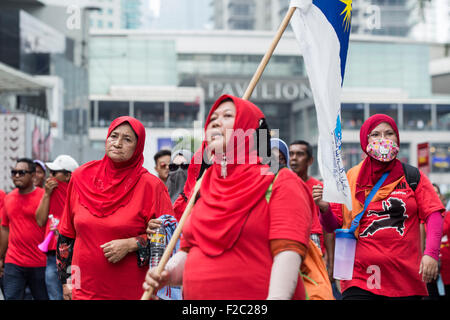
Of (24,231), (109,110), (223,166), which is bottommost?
(24,231)

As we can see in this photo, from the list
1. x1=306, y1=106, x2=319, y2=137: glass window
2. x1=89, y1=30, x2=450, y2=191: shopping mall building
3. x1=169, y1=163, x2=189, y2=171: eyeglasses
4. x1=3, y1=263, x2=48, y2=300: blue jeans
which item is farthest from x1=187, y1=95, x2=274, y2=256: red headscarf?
x1=306, y1=106, x2=319, y2=137: glass window

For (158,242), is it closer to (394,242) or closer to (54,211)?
(394,242)

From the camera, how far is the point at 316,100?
3859 mm

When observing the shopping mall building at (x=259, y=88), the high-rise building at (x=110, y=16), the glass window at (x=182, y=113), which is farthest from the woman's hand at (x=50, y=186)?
the high-rise building at (x=110, y=16)

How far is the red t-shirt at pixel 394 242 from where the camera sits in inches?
193

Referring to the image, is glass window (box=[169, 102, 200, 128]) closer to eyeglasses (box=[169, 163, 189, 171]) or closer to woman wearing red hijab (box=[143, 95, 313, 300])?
eyeglasses (box=[169, 163, 189, 171])

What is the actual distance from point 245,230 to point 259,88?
7948cm

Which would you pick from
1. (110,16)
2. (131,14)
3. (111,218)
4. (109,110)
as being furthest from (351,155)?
(131,14)

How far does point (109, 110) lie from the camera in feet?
228

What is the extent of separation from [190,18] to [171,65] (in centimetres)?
12832

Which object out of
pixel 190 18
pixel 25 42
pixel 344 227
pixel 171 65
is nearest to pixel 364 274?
pixel 344 227

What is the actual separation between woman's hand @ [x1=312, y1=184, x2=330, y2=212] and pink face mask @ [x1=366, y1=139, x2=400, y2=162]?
61cm

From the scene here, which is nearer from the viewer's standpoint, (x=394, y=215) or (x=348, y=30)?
(x=348, y=30)

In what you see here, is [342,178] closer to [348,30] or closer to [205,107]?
[348,30]
